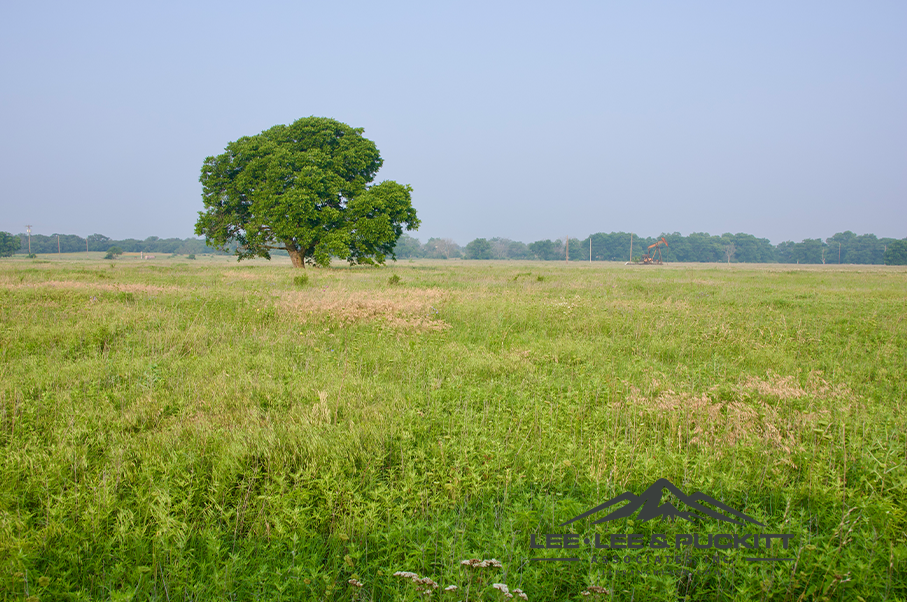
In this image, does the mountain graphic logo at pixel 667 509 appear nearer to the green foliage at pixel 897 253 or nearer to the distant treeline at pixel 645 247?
the distant treeline at pixel 645 247

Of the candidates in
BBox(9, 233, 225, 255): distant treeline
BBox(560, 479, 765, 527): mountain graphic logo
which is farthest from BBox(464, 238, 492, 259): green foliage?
BBox(560, 479, 765, 527): mountain graphic logo

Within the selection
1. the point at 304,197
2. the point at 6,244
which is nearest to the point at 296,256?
the point at 304,197

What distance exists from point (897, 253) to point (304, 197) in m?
129

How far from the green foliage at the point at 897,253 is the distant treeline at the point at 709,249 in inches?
887

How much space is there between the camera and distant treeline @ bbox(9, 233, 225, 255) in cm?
12712

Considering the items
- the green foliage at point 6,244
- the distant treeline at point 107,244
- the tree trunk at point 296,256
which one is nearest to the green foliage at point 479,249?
the distant treeline at point 107,244

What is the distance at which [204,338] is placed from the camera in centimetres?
800

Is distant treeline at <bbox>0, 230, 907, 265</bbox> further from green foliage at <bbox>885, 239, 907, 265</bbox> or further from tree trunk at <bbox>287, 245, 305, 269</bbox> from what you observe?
tree trunk at <bbox>287, 245, 305, 269</bbox>

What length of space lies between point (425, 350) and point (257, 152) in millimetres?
29000

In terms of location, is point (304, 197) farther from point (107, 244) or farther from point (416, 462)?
point (107, 244)

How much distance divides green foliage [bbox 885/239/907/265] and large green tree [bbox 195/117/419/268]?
120874 millimetres

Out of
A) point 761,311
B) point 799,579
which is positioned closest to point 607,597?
point 799,579

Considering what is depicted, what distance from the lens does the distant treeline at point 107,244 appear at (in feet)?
417

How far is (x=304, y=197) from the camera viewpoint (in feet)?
90.3
